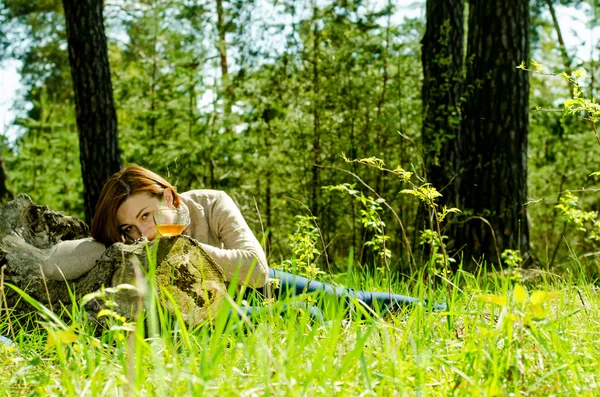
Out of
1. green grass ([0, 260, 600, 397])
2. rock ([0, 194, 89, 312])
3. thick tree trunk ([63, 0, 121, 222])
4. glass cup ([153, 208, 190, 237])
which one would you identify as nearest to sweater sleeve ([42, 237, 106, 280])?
rock ([0, 194, 89, 312])

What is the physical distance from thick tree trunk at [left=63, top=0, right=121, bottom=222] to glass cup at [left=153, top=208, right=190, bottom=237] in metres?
2.95

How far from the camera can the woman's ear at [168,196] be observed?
3.39 metres

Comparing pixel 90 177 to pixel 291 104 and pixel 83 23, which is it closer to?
pixel 83 23

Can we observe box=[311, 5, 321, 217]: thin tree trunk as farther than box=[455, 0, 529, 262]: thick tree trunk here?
Yes

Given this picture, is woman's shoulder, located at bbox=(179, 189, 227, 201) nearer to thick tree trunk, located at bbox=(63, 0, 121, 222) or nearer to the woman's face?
the woman's face

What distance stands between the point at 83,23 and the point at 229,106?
2274 mm

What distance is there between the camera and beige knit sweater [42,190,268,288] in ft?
10.6

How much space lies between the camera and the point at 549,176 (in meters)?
10.2

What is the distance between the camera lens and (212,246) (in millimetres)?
3406

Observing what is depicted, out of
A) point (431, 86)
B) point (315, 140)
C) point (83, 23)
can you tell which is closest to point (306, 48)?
point (315, 140)

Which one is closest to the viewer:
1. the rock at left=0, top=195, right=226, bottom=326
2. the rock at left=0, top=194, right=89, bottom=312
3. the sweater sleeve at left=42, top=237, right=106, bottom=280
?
the rock at left=0, top=195, right=226, bottom=326

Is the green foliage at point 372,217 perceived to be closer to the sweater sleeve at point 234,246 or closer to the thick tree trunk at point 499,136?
the sweater sleeve at point 234,246

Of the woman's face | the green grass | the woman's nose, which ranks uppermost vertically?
the woman's face

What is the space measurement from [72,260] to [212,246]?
0.69m
